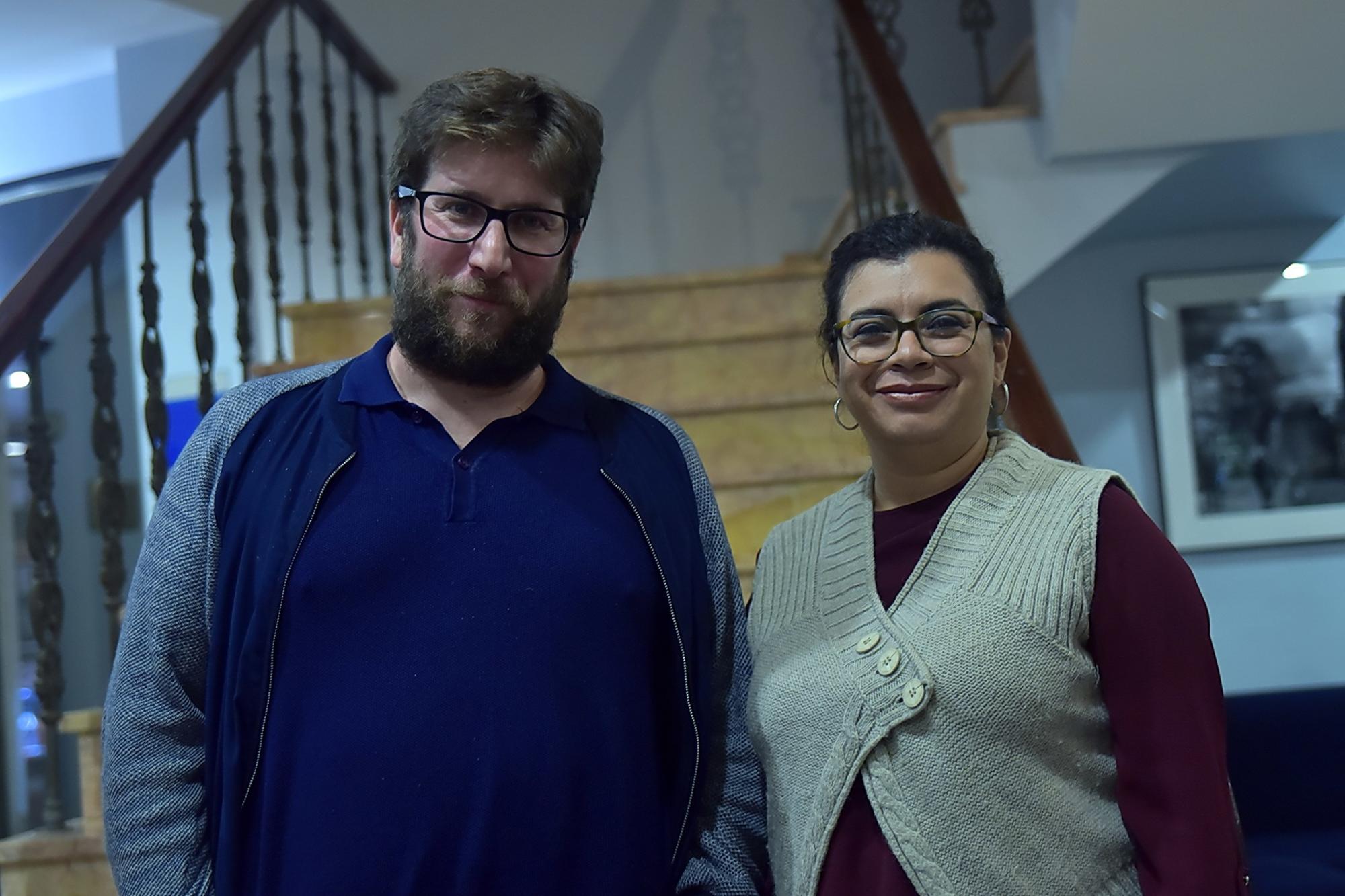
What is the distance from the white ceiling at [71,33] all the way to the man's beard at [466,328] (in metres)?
3.32

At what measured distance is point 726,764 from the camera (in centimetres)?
118

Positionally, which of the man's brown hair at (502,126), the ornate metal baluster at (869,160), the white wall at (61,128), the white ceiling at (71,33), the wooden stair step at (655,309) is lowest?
the man's brown hair at (502,126)

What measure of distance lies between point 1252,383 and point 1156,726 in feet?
9.13

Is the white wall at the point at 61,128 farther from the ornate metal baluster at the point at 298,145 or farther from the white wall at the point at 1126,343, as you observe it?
the white wall at the point at 1126,343

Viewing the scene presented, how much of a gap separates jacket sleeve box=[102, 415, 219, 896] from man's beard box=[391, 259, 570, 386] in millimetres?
243

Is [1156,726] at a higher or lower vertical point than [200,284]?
lower

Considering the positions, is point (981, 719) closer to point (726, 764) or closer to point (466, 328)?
point (726, 764)

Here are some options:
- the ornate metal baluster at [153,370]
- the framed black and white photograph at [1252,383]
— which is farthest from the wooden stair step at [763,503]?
the framed black and white photograph at [1252,383]

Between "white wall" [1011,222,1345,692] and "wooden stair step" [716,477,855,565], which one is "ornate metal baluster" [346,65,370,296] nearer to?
"wooden stair step" [716,477,855,565]

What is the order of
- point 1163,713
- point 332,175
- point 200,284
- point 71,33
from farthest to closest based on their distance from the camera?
point 71,33, point 332,175, point 200,284, point 1163,713

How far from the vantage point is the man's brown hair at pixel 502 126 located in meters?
1.07

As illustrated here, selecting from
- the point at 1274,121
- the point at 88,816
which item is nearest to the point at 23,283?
the point at 88,816

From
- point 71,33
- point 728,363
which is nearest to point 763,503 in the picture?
point 728,363

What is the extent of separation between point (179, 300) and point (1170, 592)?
3.79 meters
